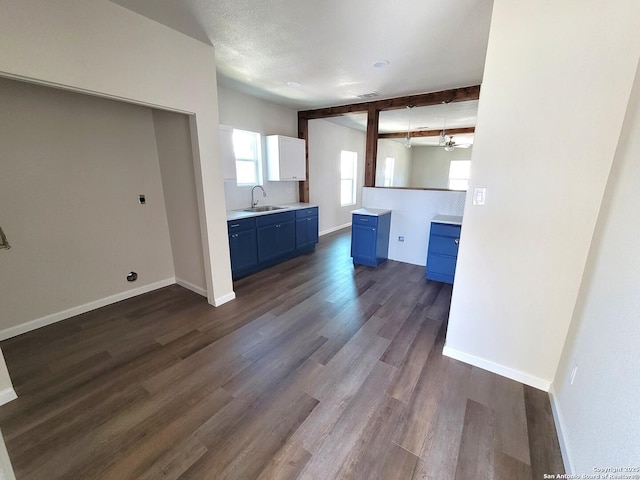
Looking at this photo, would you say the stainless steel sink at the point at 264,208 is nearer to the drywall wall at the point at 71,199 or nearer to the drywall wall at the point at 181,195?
the drywall wall at the point at 181,195

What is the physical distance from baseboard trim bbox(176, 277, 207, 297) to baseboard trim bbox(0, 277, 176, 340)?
0.44 feet

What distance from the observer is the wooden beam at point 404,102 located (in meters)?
3.69

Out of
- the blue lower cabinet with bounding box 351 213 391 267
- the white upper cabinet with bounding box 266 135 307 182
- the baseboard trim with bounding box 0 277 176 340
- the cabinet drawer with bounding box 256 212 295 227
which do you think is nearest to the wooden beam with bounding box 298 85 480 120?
the white upper cabinet with bounding box 266 135 307 182

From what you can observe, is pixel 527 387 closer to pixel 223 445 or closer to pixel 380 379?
pixel 380 379

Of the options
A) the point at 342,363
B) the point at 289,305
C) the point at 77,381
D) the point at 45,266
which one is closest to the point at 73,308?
the point at 45,266

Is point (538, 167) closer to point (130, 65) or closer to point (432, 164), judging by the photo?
point (130, 65)

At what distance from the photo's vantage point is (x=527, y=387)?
6.18 feet

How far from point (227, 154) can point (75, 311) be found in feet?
8.02

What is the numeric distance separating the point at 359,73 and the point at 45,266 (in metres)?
3.95

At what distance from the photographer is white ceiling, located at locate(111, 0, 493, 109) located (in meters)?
1.96

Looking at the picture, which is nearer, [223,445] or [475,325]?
[223,445]

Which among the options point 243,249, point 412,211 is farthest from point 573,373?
point 243,249

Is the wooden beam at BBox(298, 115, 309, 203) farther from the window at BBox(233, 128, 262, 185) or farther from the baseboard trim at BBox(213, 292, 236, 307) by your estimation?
the baseboard trim at BBox(213, 292, 236, 307)

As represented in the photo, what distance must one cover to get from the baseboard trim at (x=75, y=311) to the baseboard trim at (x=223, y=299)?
1.04 metres
